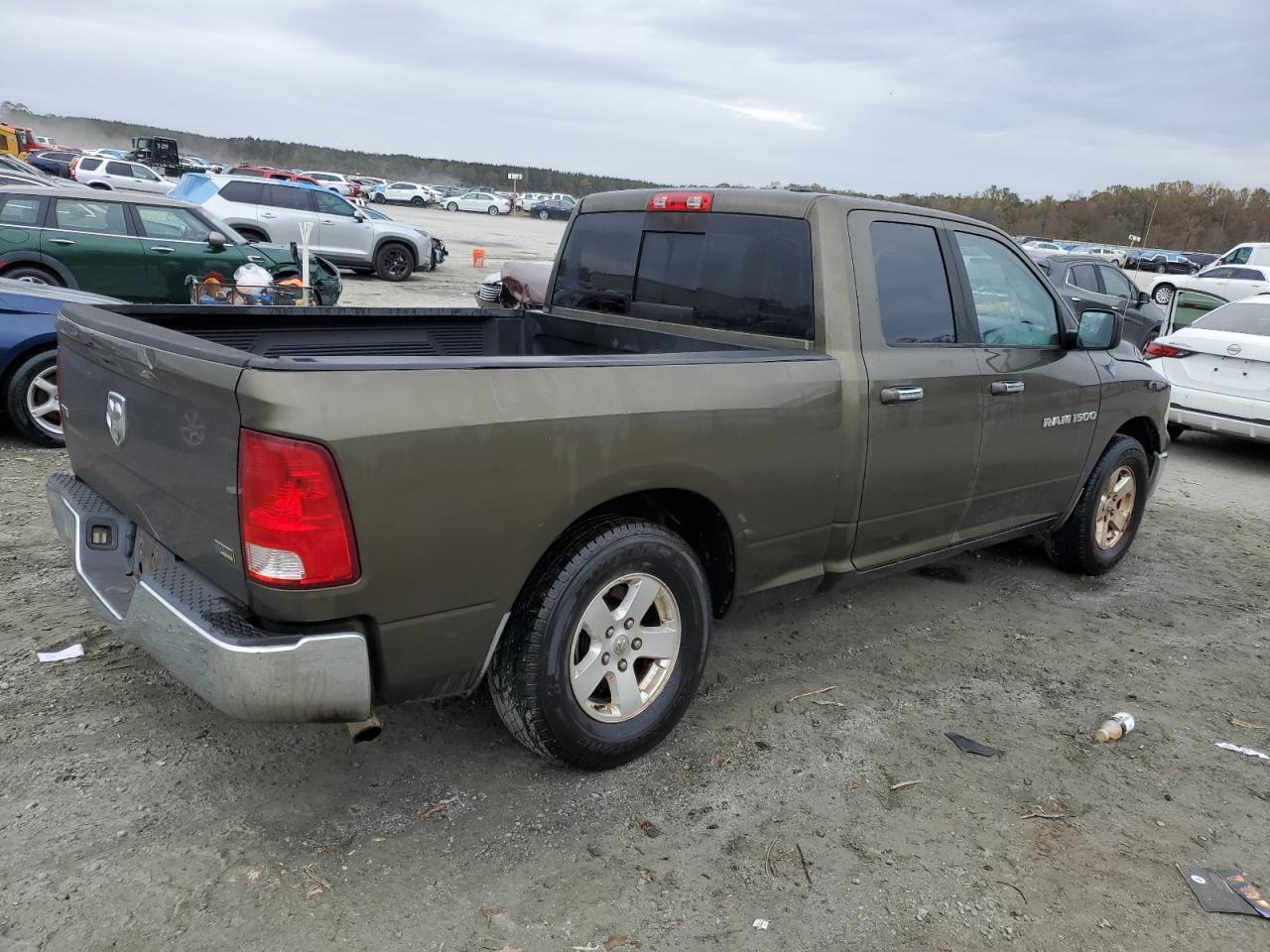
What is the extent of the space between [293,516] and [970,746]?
8.44 feet

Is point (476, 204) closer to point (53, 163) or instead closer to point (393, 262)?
point (53, 163)

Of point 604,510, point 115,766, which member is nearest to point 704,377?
point 604,510

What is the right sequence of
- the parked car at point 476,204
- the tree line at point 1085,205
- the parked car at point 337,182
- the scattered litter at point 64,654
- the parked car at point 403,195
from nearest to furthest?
the scattered litter at point 64,654
the parked car at point 337,182
the parked car at point 403,195
the parked car at point 476,204
the tree line at point 1085,205

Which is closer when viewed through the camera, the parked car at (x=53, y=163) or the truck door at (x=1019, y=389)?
the truck door at (x=1019, y=389)

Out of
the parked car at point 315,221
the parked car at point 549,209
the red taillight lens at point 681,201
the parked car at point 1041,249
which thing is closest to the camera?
Result: the red taillight lens at point 681,201

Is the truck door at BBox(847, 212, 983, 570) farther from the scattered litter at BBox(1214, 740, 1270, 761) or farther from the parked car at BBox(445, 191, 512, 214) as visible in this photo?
the parked car at BBox(445, 191, 512, 214)

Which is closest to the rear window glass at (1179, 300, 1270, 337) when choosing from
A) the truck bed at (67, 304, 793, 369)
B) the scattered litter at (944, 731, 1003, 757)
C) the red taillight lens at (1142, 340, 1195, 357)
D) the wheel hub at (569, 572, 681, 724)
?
the red taillight lens at (1142, 340, 1195, 357)

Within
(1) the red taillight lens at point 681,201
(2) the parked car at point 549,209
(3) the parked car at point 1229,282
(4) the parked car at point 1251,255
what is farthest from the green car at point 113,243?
(2) the parked car at point 549,209

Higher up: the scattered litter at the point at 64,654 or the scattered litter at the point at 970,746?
the scattered litter at the point at 970,746

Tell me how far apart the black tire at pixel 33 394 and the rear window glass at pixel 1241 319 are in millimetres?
9663

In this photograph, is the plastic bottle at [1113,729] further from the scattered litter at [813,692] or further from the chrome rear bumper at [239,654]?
the chrome rear bumper at [239,654]

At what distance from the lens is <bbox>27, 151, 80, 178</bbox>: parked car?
1236 inches

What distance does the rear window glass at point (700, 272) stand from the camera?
359cm

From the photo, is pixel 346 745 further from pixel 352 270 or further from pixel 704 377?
pixel 352 270
